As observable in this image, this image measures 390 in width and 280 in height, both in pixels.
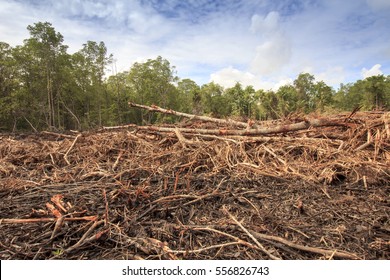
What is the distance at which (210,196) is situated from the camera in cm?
265

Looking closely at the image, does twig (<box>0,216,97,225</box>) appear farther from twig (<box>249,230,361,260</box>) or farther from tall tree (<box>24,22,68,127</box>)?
tall tree (<box>24,22,68,127</box>)

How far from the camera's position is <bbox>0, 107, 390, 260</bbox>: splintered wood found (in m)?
1.88

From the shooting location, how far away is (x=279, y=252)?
183 centimetres

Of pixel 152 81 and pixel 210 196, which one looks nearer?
pixel 210 196

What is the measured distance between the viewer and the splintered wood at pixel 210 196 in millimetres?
1883

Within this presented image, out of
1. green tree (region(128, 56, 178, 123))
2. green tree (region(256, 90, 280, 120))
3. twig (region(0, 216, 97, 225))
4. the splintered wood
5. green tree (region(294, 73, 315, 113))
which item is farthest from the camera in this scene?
green tree (region(294, 73, 315, 113))

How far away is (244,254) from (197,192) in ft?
3.31

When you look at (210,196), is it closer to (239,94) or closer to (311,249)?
(311,249)

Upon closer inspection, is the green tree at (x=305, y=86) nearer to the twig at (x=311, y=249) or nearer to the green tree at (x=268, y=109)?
the green tree at (x=268, y=109)

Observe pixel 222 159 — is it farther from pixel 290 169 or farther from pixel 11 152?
pixel 11 152

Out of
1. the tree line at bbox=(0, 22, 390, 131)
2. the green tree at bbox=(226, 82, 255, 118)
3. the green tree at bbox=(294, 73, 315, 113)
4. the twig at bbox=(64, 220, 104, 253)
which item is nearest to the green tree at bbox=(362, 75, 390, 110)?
the tree line at bbox=(0, 22, 390, 131)

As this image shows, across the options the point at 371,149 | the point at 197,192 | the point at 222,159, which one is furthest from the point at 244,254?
the point at 371,149

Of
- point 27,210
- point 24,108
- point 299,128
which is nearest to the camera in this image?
point 27,210

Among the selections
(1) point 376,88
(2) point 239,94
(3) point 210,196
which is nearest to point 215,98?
(2) point 239,94
